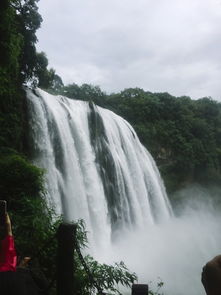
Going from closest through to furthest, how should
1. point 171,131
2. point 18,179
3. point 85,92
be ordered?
1. point 18,179
2. point 171,131
3. point 85,92

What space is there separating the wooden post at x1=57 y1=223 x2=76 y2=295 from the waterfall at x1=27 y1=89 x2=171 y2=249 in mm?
8753

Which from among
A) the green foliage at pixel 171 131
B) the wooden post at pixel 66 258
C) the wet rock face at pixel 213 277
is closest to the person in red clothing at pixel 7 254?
the wooden post at pixel 66 258

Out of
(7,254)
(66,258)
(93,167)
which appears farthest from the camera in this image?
(93,167)

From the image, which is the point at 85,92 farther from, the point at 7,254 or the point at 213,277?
the point at 213,277

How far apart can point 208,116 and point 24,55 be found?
26.0 m

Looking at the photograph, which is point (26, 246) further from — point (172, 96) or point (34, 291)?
point (172, 96)

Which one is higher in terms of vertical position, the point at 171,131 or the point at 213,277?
the point at 171,131

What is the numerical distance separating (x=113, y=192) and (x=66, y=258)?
46.7ft

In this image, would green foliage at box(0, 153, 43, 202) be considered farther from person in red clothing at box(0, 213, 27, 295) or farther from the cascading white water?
person in red clothing at box(0, 213, 27, 295)

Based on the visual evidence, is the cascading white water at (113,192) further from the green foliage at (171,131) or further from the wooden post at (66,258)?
the wooden post at (66,258)

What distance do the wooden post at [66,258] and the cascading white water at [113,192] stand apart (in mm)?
8753

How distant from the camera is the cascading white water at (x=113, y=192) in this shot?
47.2ft

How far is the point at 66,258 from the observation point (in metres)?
4.36

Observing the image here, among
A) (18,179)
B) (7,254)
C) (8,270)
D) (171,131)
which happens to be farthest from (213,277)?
(171,131)
